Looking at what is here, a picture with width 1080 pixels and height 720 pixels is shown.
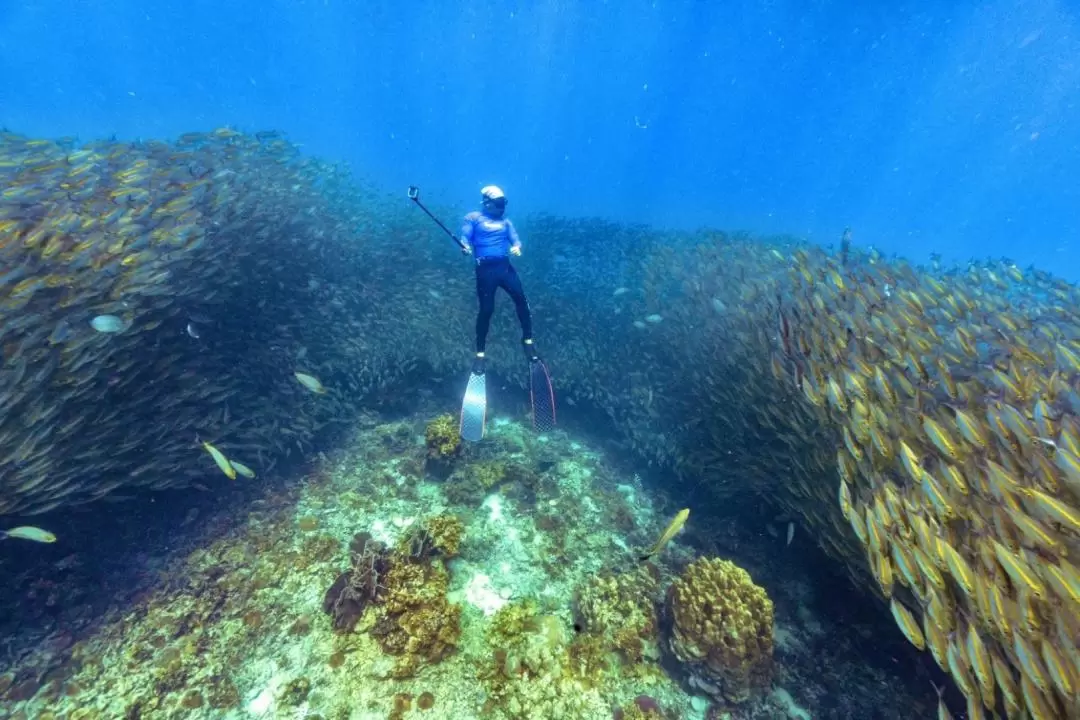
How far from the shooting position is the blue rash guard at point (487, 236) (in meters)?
8.19

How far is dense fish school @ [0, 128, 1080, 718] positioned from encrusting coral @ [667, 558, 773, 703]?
53.0 inches

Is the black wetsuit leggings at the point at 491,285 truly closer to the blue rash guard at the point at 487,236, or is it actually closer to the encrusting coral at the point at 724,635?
the blue rash guard at the point at 487,236

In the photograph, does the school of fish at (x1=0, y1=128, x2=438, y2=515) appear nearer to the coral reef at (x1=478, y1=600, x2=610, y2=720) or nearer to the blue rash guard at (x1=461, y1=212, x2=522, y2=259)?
the blue rash guard at (x1=461, y1=212, x2=522, y2=259)

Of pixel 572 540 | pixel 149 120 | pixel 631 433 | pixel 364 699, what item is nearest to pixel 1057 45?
pixel 631 433

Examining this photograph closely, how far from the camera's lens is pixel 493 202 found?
800 cm

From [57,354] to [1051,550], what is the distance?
33.7ft

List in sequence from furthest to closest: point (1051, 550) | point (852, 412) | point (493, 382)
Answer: point (493, 382) → point (852, 412) → point (1051, 550)

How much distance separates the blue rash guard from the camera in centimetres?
819

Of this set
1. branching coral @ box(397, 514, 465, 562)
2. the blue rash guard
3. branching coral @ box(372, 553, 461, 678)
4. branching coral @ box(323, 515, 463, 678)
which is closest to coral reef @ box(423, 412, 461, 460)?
branching coral @ box(397, 514, 465, 562)

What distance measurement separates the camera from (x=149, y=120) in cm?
6194

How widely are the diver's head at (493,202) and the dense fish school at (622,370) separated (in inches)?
165

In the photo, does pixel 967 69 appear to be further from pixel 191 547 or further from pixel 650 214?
pixel 191 547

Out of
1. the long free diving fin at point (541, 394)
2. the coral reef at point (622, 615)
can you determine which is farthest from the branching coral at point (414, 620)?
the long free diving fin at point (541, 394)

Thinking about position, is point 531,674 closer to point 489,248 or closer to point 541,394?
point 541,394
